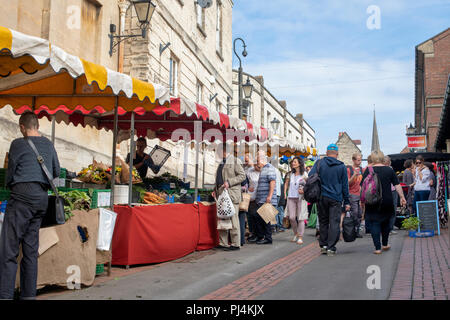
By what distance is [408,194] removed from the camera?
13.7 m

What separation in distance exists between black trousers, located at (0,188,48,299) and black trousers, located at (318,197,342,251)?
503 cm

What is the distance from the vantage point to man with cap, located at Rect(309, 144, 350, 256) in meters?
8.39

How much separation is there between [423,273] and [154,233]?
3.86 meters

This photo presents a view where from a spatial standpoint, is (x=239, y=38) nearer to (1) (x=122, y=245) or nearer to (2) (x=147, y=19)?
(2) (x=147, y=19)

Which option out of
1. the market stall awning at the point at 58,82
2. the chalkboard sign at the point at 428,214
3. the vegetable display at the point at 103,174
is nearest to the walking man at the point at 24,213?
the market stall awning at the point at 58,82

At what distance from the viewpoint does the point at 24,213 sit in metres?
4.78

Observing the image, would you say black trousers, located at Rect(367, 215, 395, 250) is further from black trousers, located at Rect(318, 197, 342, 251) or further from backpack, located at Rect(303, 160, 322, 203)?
backpack, located at Rect(303, 160, 322, 203)

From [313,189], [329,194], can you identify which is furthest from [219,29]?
[329,194]

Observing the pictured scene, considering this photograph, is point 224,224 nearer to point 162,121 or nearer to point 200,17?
point 162,121

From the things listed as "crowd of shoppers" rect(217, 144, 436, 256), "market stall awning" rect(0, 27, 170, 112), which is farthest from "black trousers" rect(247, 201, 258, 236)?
"market stall awning" rect(0, 27, 170, 112)

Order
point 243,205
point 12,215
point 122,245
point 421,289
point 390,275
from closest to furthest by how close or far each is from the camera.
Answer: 1. point 12,215
2. point 421,289
3. point 390,275
4. point 122,245
5. point 243,205

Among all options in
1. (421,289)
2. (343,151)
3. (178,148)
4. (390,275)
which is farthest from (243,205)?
(343,151)

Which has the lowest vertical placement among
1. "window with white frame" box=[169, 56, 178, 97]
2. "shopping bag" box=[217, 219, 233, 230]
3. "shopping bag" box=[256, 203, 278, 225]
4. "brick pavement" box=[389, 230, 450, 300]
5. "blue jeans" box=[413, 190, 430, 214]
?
"brick pavement" box=[389, 230, 450, 300]
